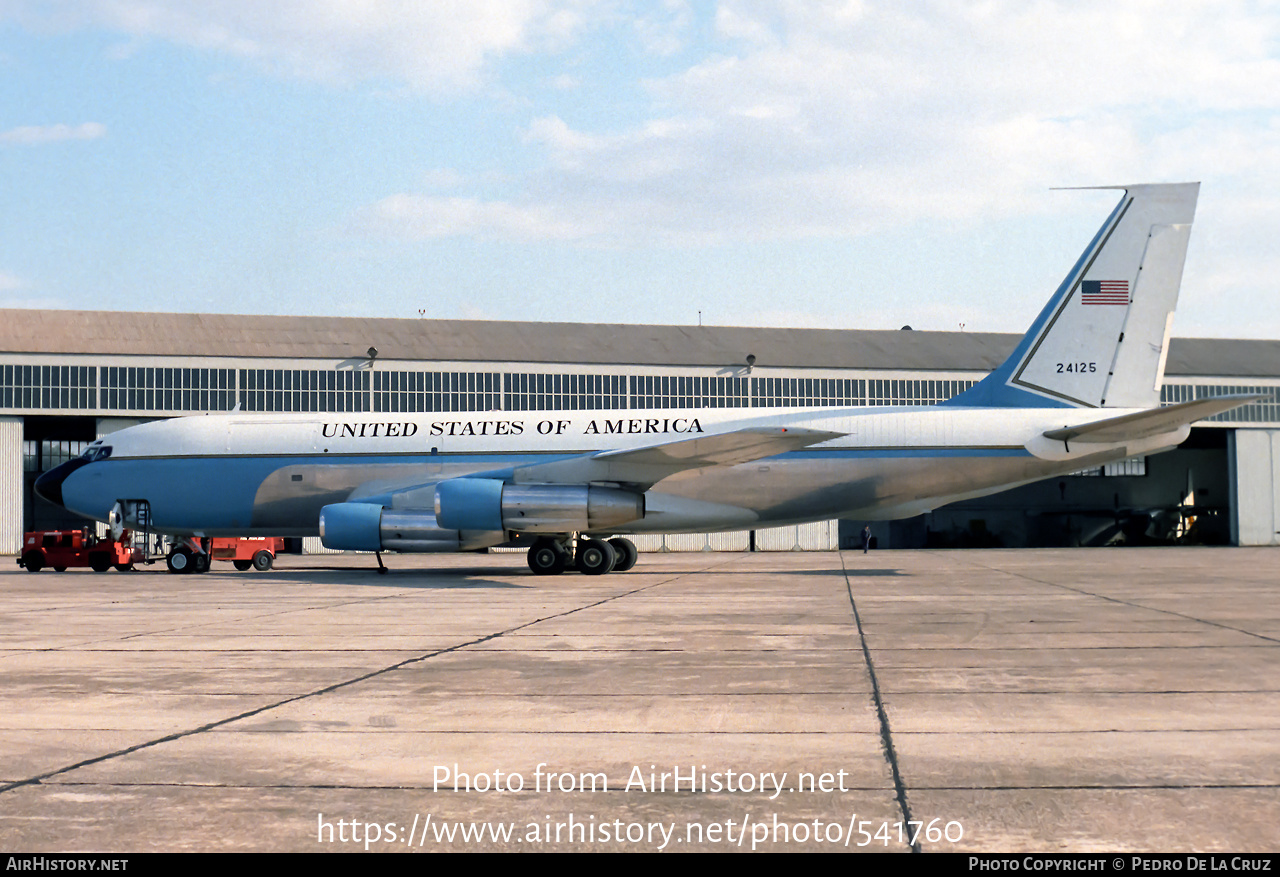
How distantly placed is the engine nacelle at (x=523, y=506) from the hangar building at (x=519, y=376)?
30038 mm

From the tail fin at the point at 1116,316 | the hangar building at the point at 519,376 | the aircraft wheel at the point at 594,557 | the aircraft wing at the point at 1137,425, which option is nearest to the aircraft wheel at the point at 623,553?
the aircraft wheel at the point at 594,557

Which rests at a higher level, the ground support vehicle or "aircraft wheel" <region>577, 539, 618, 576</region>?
"aircraft wheel" <region>577, 539, 618, 576</region>

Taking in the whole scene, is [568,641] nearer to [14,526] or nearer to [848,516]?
[848,516]

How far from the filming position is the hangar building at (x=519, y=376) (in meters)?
51.2

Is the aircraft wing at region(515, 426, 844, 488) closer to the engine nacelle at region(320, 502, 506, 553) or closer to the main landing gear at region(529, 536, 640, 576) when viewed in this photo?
the main landing gear at region(529, 536, 640, 576)

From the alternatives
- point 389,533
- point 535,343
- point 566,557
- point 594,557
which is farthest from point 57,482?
point 535,343

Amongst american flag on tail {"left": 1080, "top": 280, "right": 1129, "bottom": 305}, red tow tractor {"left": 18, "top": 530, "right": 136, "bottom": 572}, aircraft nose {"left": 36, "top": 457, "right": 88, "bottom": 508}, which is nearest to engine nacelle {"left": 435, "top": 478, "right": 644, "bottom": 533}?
aircraft nose {"left": 36, "top": 457, "right": 88, "bottom": 508}

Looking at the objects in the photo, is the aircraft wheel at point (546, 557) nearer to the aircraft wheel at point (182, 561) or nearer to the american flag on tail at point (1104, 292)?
the aircraft wheel at point (182, 561)

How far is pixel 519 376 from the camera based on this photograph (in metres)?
55.0

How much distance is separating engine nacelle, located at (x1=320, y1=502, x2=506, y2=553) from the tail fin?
1287cm

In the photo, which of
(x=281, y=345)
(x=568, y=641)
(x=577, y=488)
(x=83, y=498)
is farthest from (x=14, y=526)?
(x=568, y=641)

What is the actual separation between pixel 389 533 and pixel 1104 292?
1852cm

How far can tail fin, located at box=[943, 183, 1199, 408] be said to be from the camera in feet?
84.3

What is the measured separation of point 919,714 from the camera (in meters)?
6.94
